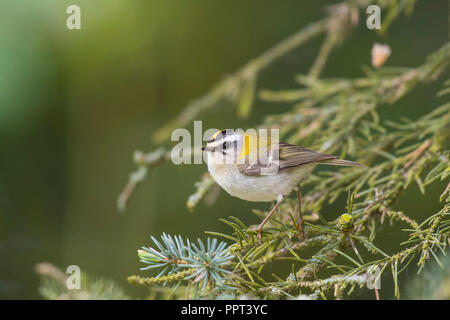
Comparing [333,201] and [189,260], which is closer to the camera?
[189,260]

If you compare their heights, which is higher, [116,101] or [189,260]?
[116,101]

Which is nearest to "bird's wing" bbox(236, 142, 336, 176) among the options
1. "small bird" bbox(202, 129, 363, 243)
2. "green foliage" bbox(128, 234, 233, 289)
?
"small bird" bbox(202, 129, 363, 243)

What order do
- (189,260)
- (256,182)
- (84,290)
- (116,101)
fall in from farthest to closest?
(116,101) → (256,182) → (84,290) → (189,260)

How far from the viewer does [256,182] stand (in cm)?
120

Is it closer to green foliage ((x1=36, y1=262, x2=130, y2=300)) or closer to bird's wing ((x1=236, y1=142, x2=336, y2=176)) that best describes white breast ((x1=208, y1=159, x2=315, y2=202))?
bird's wing ((x1=236, y1=142, x2=336, y2=176))

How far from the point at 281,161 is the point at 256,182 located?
91 mm

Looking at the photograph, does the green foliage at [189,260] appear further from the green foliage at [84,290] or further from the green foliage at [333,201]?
the green foliage at [84,290]

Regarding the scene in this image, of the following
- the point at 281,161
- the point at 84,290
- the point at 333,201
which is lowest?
the point at 84,290

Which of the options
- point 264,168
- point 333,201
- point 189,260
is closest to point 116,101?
point 264,168

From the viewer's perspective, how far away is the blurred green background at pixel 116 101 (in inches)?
75.0

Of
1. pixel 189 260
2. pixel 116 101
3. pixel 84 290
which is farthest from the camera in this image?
pixel 116 101

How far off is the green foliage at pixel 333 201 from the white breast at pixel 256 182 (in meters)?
0.04

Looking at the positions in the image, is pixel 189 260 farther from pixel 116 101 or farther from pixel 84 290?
pixel 116 101

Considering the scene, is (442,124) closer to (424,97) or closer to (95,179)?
(424,97)
